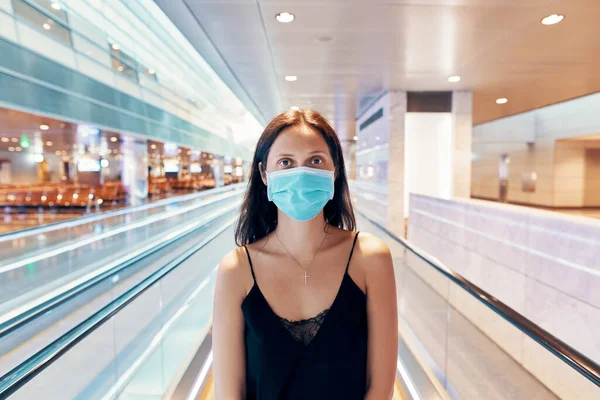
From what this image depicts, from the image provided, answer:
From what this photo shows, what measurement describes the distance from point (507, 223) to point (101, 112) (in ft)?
40.1

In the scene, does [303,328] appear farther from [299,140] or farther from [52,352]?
[52,352]

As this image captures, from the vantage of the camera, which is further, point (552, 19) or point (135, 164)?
point (135, 164)

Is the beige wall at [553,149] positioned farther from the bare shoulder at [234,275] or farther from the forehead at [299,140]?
the bare shoulder at [234,275]

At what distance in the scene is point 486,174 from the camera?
27.3 meters

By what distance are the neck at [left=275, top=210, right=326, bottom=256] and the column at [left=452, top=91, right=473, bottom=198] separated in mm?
10828

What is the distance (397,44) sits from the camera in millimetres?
7258

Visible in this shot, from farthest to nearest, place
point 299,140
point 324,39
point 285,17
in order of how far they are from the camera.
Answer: point 324,39
point 285,17
point 299,140

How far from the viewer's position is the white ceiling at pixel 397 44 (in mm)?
5648

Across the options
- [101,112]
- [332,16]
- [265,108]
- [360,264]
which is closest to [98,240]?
[101,112]

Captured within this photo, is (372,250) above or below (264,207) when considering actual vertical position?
below

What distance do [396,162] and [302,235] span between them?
1063 centimetres

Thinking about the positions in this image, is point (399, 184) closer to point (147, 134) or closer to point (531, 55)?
point (531, 55)

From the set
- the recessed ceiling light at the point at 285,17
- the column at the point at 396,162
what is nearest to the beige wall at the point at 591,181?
the column at the point at 396,162

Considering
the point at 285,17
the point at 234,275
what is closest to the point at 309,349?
the point at 234,275
